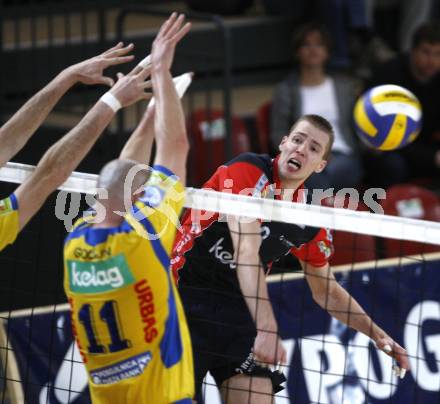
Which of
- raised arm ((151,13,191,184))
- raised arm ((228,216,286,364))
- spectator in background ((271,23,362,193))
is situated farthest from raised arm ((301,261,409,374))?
spectator in background ((271,23,362,193))

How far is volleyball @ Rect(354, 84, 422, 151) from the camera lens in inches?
274

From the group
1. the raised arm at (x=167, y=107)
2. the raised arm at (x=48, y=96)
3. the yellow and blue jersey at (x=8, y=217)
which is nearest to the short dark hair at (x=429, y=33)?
the raised arm at (x=48, y=96)

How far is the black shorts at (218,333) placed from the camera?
19.1 ft

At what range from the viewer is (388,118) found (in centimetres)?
696

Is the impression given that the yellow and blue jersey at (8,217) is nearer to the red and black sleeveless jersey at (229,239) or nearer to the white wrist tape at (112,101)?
the white wrist tape at (112,101)

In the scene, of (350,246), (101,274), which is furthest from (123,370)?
(350,246)

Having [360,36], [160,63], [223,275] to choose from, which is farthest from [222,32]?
[160,63]

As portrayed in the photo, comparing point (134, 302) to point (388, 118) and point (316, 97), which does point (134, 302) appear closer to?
point (388, 118)

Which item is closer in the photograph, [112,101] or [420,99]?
[112,101]

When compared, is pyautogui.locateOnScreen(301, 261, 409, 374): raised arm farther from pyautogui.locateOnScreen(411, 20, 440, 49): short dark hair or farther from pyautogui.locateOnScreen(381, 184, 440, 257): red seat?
pyautogui.locateOnScreen(411, 20, 440, 49): short dark hair

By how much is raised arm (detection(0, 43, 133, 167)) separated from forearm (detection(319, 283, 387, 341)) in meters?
1.71

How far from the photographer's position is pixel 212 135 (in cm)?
921

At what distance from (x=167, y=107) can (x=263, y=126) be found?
5.15m

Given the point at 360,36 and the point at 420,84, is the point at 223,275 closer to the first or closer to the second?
the point at 420,84
